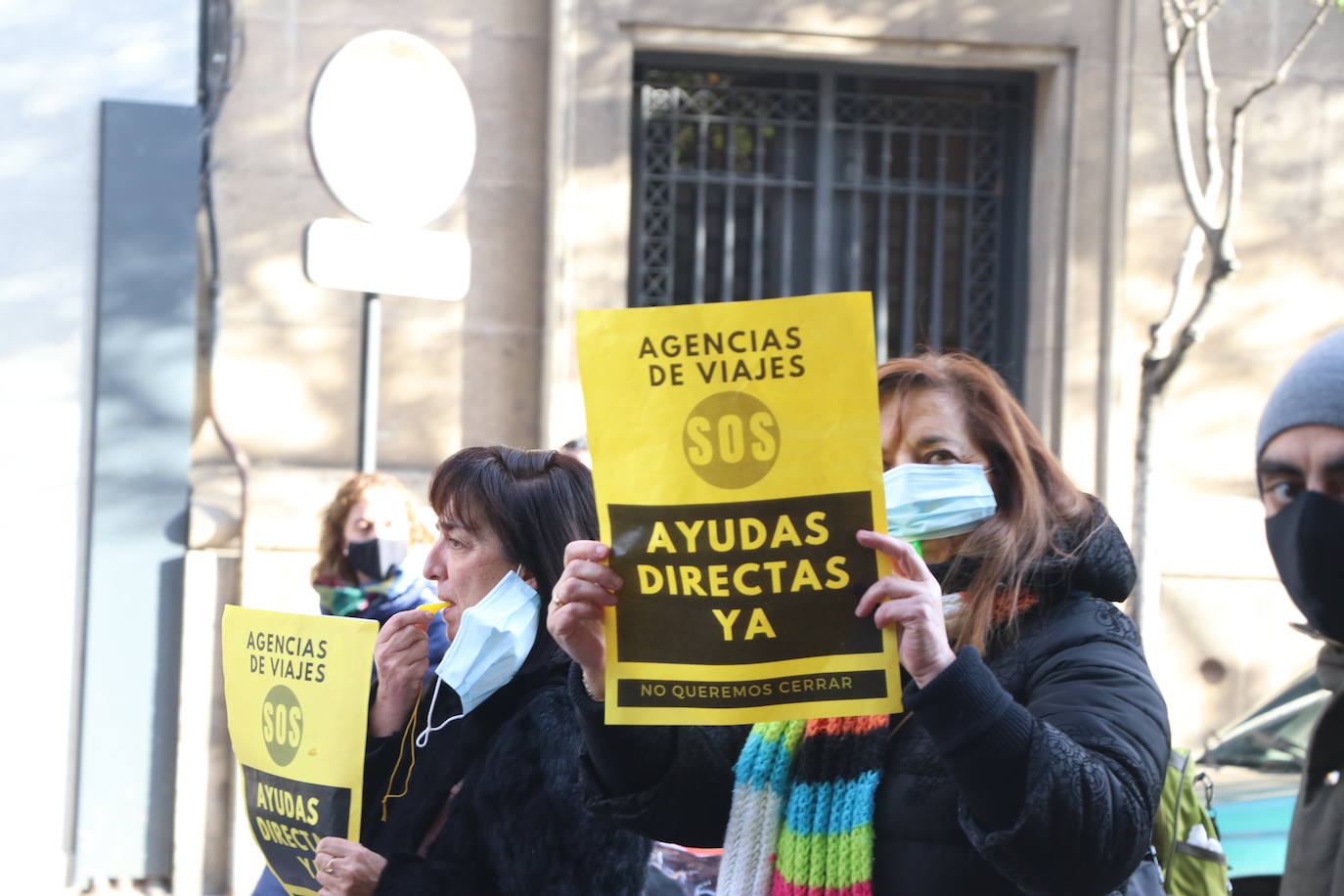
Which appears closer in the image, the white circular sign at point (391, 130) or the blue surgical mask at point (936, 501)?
the blue surgical mask at point (936, 501)

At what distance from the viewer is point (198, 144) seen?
755cm

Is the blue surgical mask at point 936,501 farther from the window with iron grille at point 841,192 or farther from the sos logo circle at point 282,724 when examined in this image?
the window with iron grille at point 841,192

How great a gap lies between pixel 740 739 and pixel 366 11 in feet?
20.1

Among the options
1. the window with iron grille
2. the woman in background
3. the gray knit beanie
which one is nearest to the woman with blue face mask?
the gray knit beanie

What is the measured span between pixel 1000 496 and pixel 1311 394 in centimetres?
58

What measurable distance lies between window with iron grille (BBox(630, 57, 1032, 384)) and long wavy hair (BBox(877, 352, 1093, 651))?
566 cm

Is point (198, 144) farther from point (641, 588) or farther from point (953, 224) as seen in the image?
point (641, 588)

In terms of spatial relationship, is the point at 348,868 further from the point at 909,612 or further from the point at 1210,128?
the point at 1210,128

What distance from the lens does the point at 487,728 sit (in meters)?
2.97

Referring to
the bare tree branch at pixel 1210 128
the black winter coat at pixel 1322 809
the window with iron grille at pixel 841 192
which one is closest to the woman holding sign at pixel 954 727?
the black winter coat at pixel 1322 809

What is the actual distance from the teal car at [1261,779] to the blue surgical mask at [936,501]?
2.49 m

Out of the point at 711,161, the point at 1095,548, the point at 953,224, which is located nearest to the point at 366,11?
the point at 711,161

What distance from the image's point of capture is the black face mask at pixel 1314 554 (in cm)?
211

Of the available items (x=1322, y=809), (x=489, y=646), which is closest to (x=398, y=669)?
(x=489, y=646)
